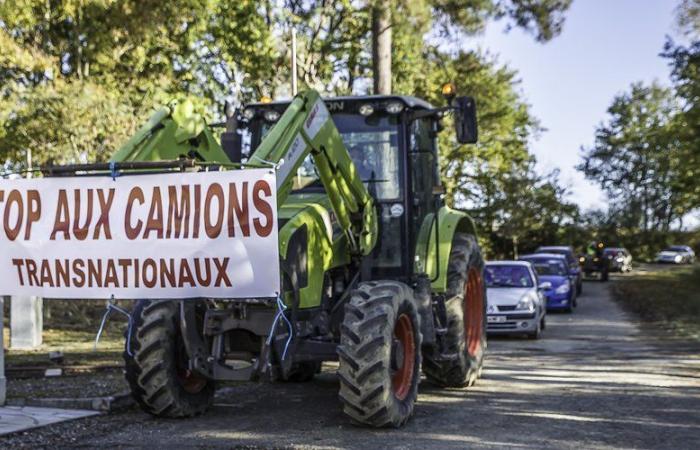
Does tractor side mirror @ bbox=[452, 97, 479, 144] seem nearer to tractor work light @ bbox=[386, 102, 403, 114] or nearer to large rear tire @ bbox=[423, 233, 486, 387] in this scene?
tractor work light @ bbox=[386, 102, 403, 114]

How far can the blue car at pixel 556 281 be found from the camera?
89.7 ft

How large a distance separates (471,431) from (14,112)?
17.3 metres

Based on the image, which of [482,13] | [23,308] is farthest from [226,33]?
[23,308]

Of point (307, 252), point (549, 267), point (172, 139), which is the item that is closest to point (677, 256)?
point (549, 267)

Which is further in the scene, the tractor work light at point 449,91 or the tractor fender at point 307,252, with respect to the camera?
the tractor work light at point 449,91

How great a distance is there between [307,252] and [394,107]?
231cm

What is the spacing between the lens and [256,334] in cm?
838

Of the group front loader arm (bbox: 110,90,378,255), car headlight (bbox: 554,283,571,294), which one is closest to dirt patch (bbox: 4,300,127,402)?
front loader arm (bbox: 110,90,378,255)

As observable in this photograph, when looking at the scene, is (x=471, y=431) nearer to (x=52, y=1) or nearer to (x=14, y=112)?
(x=14, y=112)

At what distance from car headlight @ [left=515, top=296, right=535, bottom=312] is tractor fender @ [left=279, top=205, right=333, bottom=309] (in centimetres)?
1076

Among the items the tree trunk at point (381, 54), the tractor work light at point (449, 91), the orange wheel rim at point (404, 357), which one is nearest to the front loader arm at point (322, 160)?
the orange wheel rim at point (404, 357)

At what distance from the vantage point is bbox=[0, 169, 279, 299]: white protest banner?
7.66 meters

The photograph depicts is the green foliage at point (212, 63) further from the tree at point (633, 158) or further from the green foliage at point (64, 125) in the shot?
the tree at point (633, 158)

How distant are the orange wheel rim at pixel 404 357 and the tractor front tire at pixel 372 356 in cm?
10
